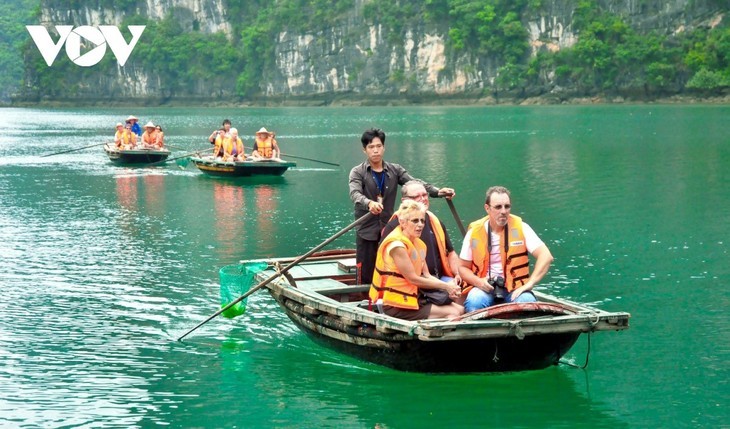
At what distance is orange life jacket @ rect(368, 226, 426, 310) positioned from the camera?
9336 millimetres

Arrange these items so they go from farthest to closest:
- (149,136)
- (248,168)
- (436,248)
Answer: (149,136) < (248,168) < (436,248)

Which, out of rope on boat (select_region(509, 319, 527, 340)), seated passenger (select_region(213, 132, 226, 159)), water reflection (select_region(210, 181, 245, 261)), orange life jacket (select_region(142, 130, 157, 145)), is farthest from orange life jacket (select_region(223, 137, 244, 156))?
rope on boat (select_region(509, 319, 527, 340))

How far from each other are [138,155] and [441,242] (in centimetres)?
2736

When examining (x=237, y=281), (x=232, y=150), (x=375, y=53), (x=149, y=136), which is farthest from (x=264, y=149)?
(x=375, y=53)

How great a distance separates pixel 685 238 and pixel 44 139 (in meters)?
44.4

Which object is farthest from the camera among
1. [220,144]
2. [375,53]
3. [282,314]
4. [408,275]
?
[375,53]

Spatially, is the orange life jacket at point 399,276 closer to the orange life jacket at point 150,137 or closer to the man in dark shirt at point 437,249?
the man in dark shirt at point 437,249

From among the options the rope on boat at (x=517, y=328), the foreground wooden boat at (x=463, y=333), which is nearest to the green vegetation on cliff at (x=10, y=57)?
the foreground wooden boat at (x=463, y=333)

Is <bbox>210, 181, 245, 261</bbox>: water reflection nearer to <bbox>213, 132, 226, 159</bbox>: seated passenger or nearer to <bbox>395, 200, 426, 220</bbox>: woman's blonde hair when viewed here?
<bbox>213, 132, 226, 159</bbox>: seated passenger

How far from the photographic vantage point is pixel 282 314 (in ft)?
41.7

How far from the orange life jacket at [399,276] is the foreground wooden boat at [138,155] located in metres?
27.2

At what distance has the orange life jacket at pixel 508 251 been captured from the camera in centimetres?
953

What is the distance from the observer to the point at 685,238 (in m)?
17.7

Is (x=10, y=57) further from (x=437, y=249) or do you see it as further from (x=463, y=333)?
(x=463, y=333)
